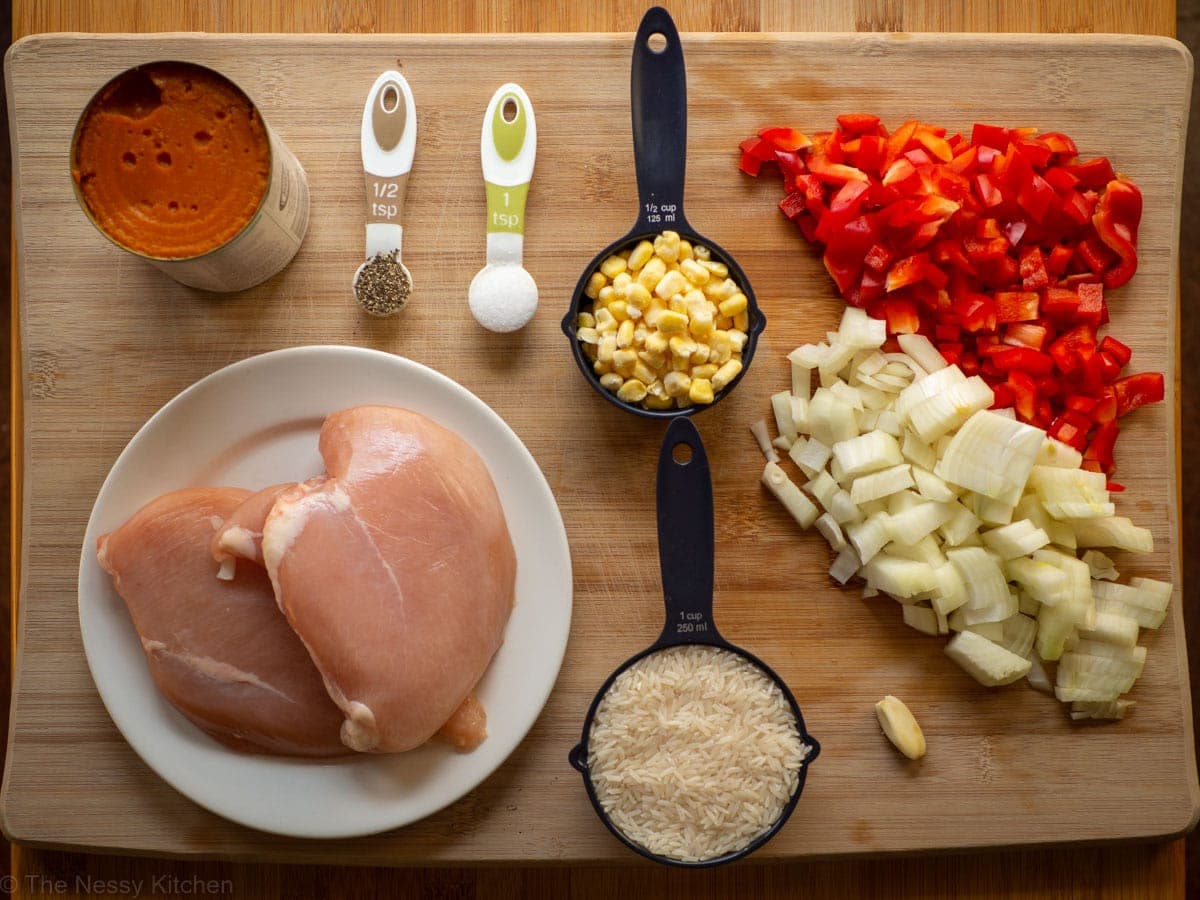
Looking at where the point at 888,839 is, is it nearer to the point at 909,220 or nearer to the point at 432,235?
the point at 909,220

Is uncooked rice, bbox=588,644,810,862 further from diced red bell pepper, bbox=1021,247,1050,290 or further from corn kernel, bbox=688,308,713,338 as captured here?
diced red bell pepper, bbox=1021,247,1050,290

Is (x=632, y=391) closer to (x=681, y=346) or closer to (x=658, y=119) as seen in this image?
(x=681, y=346)

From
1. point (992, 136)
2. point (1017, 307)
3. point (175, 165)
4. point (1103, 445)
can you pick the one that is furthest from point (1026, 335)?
point (175, 165)

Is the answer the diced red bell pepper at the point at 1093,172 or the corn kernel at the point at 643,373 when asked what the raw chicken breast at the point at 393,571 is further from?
the diced red bell pepper at the point at 1093,172

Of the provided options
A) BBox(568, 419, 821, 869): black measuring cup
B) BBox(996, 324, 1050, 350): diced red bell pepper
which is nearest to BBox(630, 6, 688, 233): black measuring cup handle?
BBox(568, 419, 821, 869): black measuring cup

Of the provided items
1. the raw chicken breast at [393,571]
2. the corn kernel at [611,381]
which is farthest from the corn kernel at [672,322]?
the raw chicken breast at [393,571]

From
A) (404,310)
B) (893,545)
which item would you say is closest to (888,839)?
(893,545)
